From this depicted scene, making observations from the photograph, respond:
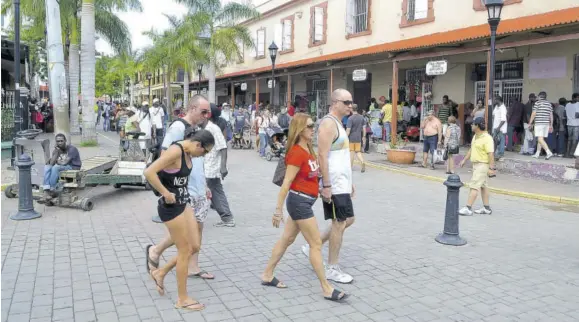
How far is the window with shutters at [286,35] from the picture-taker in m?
25.8

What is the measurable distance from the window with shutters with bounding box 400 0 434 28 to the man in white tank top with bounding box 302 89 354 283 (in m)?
13.7

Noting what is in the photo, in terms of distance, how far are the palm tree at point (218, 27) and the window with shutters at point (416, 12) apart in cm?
1019

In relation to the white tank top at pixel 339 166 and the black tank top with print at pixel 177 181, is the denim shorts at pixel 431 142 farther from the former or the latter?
the black tank top with print at pixel 177 181

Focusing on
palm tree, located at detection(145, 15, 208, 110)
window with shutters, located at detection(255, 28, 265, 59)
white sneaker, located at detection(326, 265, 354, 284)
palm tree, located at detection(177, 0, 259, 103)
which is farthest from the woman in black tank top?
window with shutters, located at detection(255, 28, 265, 59)

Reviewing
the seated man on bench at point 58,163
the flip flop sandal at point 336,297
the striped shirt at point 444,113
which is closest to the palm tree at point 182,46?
the striped shirt at point 444,113

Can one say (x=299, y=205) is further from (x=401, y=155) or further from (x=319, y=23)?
(x=319, y=23)

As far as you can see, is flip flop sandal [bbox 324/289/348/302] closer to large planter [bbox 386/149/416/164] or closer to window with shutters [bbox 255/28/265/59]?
large planter [bbox 386/149/416/164]

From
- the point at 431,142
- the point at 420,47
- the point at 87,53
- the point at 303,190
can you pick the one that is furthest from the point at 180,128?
the point at 87,53

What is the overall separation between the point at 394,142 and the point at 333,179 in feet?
36.2

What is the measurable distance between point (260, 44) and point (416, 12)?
1325cm

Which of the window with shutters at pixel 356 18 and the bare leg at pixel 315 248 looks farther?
the window with shutters at pixel 356 18

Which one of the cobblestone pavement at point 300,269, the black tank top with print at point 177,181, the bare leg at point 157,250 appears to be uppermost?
the black tank top with print at point 177,181

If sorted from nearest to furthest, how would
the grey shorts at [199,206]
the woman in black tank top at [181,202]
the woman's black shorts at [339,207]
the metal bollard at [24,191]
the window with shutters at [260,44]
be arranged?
the woman in black tank top at [181,202], the woman's black shorts at [339,207], the grey shorts at [199,206], the metal bollard at [24,191], the window with shutters at [260,44]

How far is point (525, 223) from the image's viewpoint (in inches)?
297
